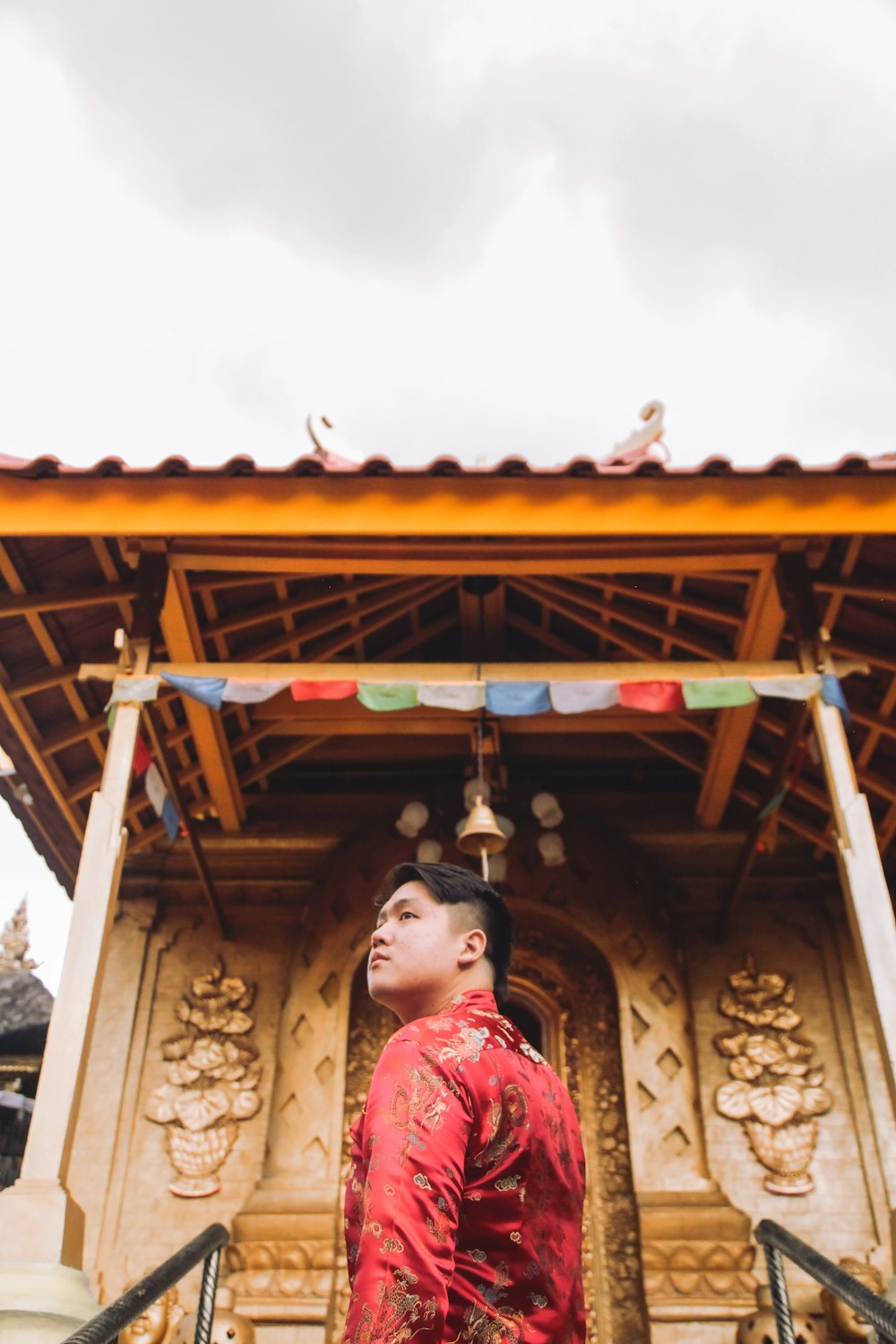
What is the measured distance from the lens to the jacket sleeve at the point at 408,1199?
1501 mm

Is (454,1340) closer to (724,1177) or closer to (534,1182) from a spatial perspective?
(534,1182)

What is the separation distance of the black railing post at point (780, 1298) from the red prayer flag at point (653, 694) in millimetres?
2416

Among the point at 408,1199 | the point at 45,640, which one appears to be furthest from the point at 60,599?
the point at 408,1199

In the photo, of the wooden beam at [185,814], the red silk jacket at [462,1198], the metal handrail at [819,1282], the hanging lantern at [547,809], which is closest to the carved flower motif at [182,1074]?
the wooden beam at [185,814]

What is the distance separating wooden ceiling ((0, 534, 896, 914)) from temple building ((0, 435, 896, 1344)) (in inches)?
1.2

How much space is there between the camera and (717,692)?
5.40m

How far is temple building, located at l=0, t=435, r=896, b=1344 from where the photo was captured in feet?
18.0

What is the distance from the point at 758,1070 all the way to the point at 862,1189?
89cm

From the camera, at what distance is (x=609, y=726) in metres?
7.49

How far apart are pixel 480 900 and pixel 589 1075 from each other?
17.9ft

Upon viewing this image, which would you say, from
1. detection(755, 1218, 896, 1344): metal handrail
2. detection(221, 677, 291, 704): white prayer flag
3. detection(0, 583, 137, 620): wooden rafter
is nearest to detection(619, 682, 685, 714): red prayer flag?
detection(221, 677, 291, 704): white prayer flag

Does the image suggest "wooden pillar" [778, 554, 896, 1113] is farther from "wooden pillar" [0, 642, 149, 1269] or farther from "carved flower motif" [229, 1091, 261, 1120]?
"carved flower motif" [229, 1091, 261, 1120]

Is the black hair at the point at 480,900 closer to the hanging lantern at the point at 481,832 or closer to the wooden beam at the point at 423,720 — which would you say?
the hanging lantern at the point at 481,832

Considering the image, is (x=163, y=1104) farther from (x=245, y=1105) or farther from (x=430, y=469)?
(x=430, y=469)
